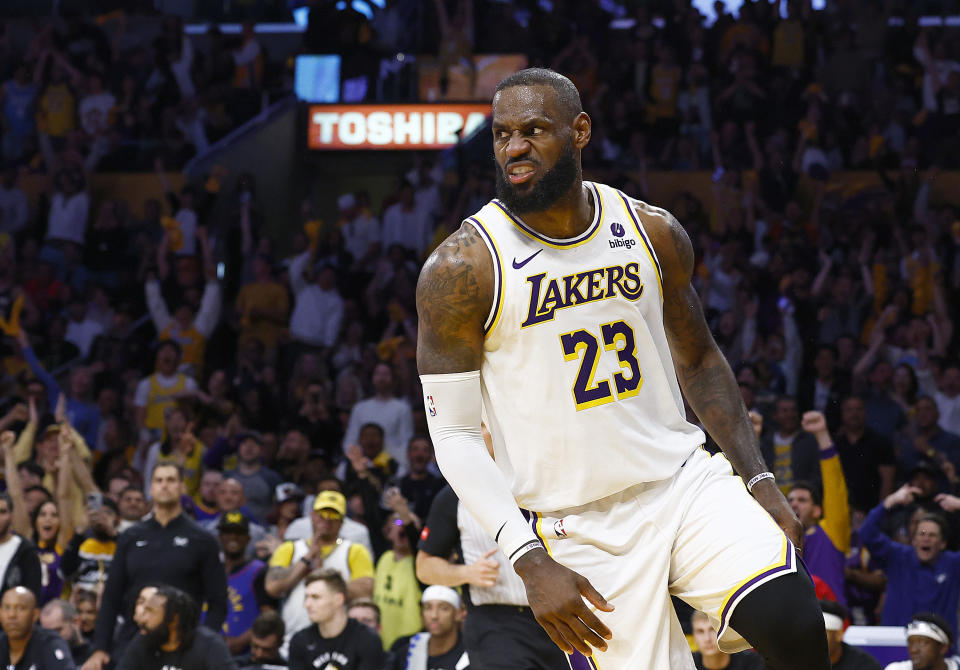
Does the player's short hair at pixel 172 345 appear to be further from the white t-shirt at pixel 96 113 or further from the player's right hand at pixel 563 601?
the player's right hand at pixel 563 601

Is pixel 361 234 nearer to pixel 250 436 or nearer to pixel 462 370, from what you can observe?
pixel 250 436

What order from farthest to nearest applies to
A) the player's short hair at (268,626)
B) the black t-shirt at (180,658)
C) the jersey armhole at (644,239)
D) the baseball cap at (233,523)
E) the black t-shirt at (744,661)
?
the baseball cap at (233,523) < the player's short hair at (268,626) < the black t-shirt at (180,658) < the black t-shirt at (744,661) < the jersey armhole at (644,239)

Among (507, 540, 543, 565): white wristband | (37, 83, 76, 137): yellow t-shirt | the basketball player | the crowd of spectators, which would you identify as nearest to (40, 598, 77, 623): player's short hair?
the crowd of spectators

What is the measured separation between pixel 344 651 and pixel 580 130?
5.38 metres

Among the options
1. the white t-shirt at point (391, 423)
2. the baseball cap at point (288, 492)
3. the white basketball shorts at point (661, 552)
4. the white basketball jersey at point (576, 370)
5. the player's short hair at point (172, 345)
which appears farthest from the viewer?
the player's short hair at point (172, 345)

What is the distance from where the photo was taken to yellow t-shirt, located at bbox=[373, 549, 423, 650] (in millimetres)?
9422

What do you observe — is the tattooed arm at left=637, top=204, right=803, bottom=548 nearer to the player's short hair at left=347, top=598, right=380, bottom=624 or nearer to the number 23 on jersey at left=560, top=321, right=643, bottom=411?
the number 23 on jersey at left=560, top=321, right=643, bottom=411

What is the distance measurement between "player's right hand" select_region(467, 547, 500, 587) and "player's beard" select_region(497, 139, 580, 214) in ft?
7.66

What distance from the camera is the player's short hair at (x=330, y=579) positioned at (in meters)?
8.58

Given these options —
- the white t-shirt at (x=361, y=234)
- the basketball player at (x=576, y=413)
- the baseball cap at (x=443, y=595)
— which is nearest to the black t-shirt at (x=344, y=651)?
the baseball cap at (x=443, y=595)

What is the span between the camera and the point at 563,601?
11.4 ft

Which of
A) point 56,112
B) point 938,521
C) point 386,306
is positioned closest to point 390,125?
point 386,306

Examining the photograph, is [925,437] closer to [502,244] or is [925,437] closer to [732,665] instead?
[732,665]

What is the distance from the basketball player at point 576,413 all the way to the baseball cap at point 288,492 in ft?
21.9
